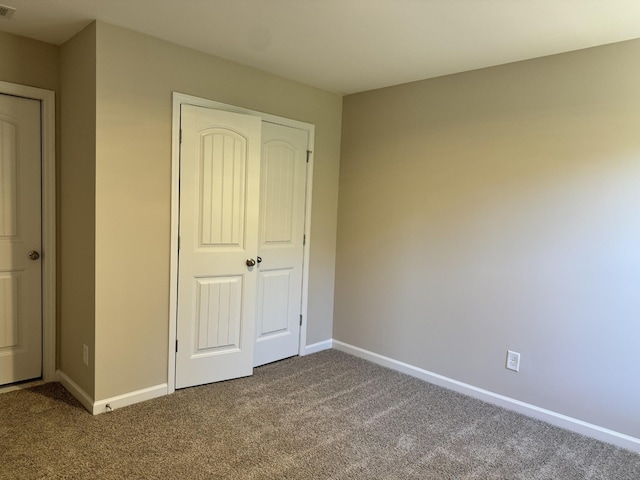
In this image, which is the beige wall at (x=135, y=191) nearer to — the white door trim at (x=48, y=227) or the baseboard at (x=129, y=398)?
the baseboard at (x=129, y=398)

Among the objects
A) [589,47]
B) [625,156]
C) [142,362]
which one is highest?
[589,47]

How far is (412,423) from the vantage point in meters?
2.79

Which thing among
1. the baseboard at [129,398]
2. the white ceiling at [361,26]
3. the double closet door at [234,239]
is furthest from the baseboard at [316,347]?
the white ceiling at [361,26]

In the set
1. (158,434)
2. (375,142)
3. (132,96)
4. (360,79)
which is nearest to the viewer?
(158,434)

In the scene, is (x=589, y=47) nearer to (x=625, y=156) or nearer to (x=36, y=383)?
(x=625, y=156)

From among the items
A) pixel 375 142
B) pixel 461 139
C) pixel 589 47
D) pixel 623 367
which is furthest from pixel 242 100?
pixel 623 367

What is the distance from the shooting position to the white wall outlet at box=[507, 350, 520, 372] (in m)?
3.03

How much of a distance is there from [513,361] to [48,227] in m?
3.38

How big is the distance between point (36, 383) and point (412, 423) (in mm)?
2629

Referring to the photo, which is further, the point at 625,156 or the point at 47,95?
the point at 47,95

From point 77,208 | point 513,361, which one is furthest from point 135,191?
point 513,361

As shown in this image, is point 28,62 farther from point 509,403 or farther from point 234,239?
point 509,403

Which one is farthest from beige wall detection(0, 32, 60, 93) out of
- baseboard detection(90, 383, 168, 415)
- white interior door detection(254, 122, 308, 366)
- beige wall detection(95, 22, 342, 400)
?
baseboard detection(90, 383, 168, 415)

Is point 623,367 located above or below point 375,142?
below
